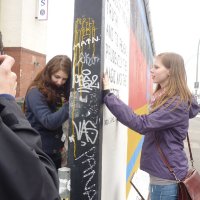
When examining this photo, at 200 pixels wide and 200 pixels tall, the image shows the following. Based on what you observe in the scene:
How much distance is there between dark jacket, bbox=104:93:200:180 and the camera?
2281mm

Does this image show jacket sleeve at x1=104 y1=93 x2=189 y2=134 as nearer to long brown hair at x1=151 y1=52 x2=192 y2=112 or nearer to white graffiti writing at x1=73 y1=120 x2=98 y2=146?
long brown hair at x1=151 y1=52 x2=192 y2=112

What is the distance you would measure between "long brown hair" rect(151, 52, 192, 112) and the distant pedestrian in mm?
697

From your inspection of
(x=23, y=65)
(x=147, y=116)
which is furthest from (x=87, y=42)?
(x=23, y=65)

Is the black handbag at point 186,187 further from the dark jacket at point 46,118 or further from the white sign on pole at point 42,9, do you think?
the white sign on pole at point 42,9

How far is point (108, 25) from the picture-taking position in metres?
2.36

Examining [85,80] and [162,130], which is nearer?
[85,80]

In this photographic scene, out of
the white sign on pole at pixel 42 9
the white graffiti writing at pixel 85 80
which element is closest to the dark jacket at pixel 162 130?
the white graffiti writing at pixel 85 80

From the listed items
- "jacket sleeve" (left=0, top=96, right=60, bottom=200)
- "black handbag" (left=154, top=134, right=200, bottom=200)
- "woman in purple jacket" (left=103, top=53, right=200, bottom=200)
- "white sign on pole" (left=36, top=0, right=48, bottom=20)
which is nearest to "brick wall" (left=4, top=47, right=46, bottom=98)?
"white sign on pole" (left=36, top=0, right=48, bottom=20)

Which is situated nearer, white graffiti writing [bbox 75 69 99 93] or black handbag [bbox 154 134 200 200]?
white graffiti writing [bbox 75 69 99 93]

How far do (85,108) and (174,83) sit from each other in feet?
2.45

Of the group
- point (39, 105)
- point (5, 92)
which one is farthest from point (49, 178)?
point (39, 105)

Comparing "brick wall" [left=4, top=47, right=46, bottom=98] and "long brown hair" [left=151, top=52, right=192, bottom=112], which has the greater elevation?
"brick wall" [left=4, top=47, right=46, bottom=98]

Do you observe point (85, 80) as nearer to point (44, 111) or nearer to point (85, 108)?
point (85, 108)

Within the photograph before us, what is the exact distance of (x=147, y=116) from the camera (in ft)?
7.71
